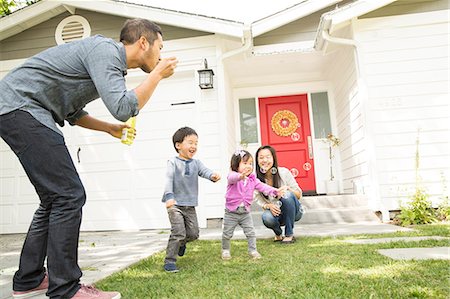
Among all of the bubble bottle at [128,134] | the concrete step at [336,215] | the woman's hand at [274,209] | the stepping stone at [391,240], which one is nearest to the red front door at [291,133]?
the concrete step at [336,215]

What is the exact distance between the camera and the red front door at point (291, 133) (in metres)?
6.63

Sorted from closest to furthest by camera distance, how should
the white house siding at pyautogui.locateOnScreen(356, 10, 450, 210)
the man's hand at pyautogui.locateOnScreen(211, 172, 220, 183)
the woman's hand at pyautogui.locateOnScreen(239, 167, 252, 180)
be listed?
the man's hand at pyautogui.locateOnScreen(211, 172, 220, 183) < the woman's hand at pyautogui.locateOnScreen(239, 167, 252, 180) < the white house siding at pyautogui.locateOnScreen(356, 10, 450, 210)

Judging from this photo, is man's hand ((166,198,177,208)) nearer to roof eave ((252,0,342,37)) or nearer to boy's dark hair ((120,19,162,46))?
boy's dark hair ((120,19,162,46))

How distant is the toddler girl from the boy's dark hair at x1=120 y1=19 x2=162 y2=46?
1294 millimetres

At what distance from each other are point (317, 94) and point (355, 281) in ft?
18.4

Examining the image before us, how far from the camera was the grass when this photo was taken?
155 centimetres

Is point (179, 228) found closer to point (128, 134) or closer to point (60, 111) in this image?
point (128, 134)

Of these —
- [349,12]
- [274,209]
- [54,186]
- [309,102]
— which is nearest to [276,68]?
[309,102]

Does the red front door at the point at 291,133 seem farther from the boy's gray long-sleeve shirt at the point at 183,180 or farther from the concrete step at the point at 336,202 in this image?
the boy's gray long-sleeve shirt at the point at 183,180

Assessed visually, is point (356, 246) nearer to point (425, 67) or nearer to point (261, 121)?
point (425, 67)

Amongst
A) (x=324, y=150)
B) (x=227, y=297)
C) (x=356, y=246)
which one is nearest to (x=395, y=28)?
(x=324, y=150)

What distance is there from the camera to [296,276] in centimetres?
186

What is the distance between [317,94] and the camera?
22.4ft

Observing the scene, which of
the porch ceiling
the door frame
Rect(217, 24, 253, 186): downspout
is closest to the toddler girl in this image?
Rect(217, 24, 253, 186): downspout
